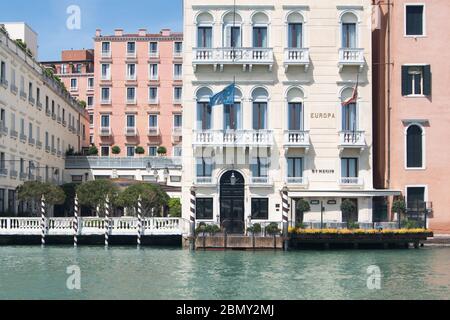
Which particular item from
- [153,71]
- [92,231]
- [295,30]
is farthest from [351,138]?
[153,71]

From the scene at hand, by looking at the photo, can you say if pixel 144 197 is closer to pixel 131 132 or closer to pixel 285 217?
pixel 285 217

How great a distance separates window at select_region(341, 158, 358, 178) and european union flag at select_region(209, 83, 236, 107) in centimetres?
703

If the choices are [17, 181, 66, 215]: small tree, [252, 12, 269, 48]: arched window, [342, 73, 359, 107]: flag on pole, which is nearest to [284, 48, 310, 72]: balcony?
[252, 12, 269, 48]: arched window

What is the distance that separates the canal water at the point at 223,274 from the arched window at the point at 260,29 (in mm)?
12338

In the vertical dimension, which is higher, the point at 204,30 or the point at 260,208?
the point at 204,30

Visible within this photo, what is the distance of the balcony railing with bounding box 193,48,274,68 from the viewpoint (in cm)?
4238

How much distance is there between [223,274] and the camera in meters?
26.1

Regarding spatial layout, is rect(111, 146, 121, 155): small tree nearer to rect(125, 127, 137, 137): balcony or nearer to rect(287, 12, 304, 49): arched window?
rect(125, 127, 137, 137): balcony

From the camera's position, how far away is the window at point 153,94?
80938 millimetres

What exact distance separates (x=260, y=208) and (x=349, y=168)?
522 centimetres

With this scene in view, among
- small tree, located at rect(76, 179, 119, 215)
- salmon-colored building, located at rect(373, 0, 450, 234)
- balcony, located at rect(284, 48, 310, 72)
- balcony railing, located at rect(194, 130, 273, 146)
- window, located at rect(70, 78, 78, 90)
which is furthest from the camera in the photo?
window, located at rect(70, 78, 78, 90)

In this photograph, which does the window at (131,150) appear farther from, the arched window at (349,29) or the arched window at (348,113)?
the arched window at (349,29)

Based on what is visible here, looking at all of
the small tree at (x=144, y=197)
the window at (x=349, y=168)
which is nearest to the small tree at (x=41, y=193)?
the small tree at (x=144, y=197)
